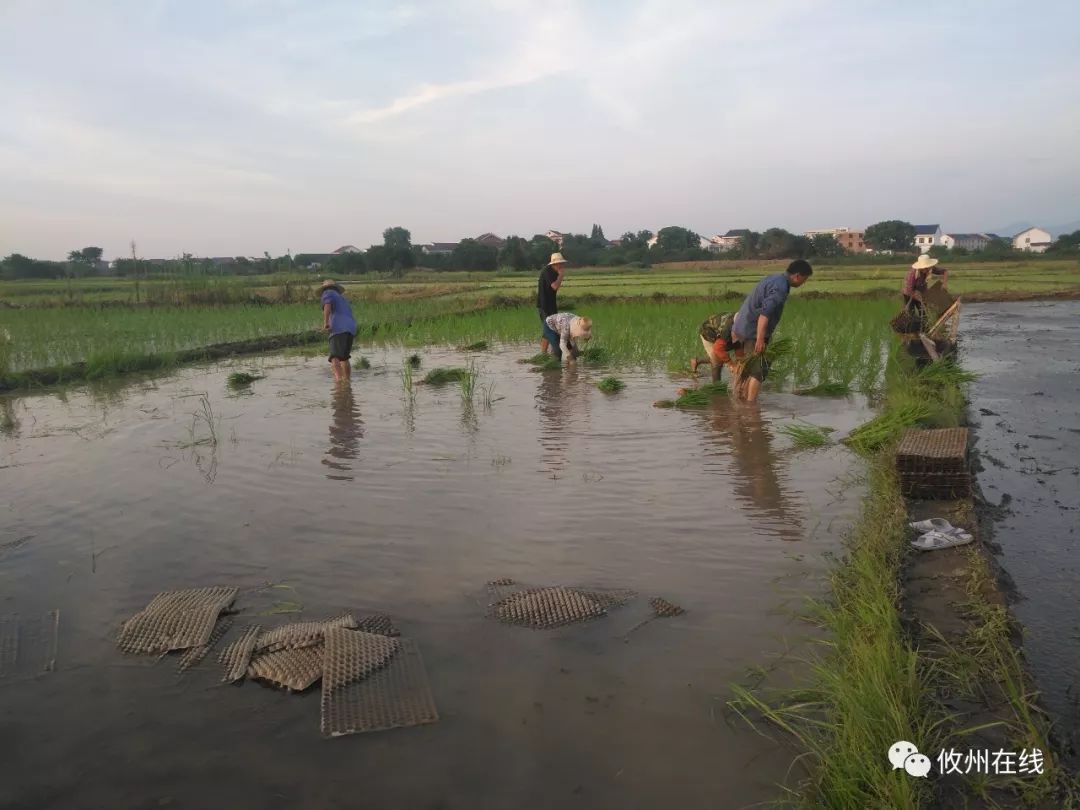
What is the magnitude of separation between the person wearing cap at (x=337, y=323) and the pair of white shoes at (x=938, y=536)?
252 inches

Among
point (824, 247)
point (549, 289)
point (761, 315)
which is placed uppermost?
point (824, 247)

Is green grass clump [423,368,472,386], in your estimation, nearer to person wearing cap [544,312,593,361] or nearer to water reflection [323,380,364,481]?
water reflection [323,380,364,481]

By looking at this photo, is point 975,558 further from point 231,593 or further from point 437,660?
point 231,593

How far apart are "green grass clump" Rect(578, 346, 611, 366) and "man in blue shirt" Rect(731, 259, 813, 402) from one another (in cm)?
293

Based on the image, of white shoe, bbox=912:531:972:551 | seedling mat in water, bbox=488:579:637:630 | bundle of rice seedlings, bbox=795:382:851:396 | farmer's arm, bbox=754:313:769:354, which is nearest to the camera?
seedling mat in water, bbox=488:579:637:630

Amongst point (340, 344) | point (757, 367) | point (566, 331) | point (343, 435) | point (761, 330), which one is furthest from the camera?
point (566, 331)

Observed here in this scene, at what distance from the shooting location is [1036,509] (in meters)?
3.76

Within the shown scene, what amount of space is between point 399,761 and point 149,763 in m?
0.69

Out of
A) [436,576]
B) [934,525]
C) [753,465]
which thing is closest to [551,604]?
[436,576]

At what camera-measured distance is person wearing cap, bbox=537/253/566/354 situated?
9016 mm

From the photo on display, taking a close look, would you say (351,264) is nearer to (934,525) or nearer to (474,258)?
(474,258)

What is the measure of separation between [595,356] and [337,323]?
326 cm

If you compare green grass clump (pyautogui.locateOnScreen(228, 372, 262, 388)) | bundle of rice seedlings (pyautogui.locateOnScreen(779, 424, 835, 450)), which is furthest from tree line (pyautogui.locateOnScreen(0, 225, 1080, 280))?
bundle of rice seedlings (pyautogui.locateOnScreen(779, 424, 835, 450))

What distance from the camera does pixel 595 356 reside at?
31.3 feet
